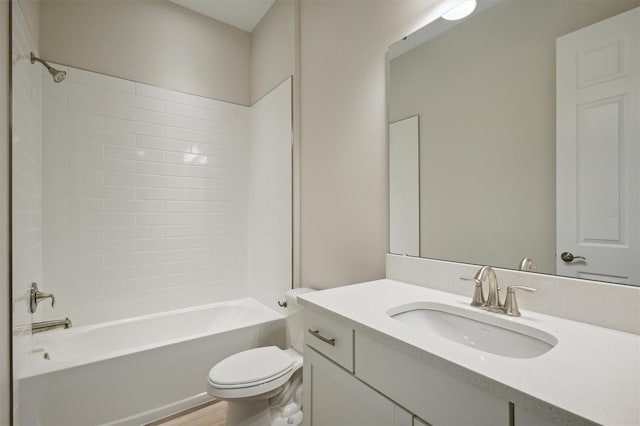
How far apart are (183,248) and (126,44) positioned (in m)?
1.65

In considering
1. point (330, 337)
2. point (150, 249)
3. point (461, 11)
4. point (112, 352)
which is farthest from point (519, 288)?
point (150, 249)

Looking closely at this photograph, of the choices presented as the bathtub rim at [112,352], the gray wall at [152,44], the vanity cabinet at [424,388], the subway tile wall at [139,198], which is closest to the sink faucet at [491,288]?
the vanity cabinet at [424,388]

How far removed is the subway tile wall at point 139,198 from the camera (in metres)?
2.12

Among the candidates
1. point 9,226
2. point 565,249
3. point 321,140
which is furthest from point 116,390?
point 565,249

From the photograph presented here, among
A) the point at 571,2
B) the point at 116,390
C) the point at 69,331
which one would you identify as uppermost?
the point at 571,2

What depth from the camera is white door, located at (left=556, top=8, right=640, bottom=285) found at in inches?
33.5

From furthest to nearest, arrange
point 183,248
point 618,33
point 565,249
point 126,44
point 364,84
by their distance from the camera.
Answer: point 183,248 < point 126,44 < point 364,84 < point 565,249 < point 618,33

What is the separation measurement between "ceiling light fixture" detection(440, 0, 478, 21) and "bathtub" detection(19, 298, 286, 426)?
2.13 m

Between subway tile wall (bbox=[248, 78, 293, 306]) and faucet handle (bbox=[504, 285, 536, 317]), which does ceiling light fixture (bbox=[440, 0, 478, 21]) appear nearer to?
faucet handle (bbox=[504, 285, 536, 317])

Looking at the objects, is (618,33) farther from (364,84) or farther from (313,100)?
(313,100)

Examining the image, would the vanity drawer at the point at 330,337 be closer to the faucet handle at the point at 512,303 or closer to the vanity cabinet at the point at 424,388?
the vanity cabinet at the point at 424,388

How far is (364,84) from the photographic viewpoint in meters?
1.72

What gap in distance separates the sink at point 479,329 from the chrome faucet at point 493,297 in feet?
0.17

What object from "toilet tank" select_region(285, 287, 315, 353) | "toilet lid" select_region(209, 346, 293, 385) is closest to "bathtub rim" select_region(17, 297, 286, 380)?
"toilet tank" select_region(285, 287, 315, 353)
